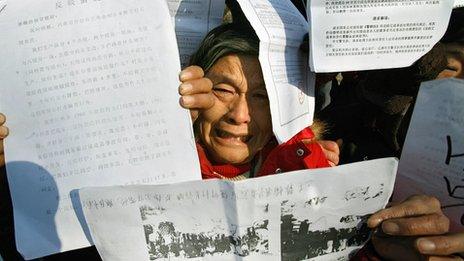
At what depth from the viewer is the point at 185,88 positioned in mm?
1062

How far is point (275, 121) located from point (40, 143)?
609mm

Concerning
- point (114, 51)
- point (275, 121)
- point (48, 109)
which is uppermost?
point (114, 51)

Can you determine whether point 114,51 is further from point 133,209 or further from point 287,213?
point 287,213

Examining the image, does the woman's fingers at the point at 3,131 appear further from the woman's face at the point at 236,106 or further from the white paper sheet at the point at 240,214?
the woman's face at the point at 236,106

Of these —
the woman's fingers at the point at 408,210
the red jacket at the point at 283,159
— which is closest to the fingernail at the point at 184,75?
the red jacket at the point at 283,159

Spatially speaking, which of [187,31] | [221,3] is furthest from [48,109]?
[221,3]

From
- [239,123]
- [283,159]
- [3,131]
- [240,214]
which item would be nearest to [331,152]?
[283,159]

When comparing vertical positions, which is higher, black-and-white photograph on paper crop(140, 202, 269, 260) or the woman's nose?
the woman's nose

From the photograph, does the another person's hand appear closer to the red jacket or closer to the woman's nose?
the red jacket

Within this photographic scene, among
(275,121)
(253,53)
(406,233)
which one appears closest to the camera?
(406,233)

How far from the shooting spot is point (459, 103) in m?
1.02

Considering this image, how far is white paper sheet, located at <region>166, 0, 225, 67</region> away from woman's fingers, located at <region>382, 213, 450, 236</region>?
32.5 inches

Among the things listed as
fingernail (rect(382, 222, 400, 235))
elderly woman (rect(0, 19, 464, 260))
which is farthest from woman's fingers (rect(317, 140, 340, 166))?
fingernail (rect(382, 222, 400, 235))

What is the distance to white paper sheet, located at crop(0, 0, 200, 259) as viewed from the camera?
40.1 inches
